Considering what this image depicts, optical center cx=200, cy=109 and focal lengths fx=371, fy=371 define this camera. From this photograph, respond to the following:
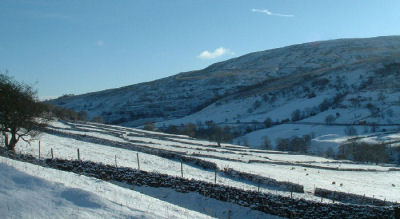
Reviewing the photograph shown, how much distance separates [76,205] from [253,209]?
8427 millimetres

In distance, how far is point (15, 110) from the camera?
101 feet

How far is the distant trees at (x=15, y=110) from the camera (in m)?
30.5

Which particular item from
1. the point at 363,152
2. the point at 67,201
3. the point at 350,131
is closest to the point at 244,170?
the point at 67,201

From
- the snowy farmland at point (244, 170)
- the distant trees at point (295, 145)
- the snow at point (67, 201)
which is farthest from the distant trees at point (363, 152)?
the snow at point (67, 201)

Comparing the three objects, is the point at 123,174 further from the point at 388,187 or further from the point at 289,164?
the point at 289,164

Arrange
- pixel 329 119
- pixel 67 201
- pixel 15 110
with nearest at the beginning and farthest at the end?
pixel 67 201
pixel 15 110
pixel 329 119

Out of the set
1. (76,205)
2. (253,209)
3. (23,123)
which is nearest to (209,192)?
(253,209)

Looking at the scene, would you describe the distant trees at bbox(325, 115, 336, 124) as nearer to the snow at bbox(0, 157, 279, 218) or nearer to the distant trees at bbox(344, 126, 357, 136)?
the distant trees at bbox(344, 126, 357, 136)

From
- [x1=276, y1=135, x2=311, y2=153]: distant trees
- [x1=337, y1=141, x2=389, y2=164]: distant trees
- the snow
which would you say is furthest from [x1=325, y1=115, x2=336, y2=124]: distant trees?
the snow

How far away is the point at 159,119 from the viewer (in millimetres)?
197750

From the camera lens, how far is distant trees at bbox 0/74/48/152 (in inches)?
1201

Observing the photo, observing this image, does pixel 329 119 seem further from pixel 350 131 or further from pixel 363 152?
pixel 363 152

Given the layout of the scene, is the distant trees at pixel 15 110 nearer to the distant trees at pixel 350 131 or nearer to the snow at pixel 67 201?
the snow at pixel 67 201

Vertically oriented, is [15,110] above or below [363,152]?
above
